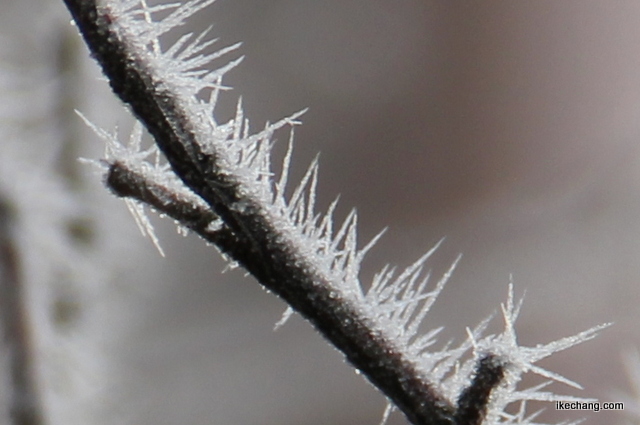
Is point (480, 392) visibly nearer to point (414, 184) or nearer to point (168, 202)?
point (168, 202)

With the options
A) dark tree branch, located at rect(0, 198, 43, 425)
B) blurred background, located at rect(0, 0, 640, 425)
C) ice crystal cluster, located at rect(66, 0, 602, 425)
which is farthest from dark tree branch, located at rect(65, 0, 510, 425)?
blurred background, located at rect(0, 0, 640, 425)

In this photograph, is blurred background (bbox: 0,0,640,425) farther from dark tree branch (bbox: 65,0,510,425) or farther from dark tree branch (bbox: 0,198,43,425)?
dark tree branch (bbox: 65,0,510,425)

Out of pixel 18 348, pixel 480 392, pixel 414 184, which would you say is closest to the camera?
pixel 480 392

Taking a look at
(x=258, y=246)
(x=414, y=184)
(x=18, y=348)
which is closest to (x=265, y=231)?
(x=258, y=246)

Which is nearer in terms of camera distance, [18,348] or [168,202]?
[168,202]

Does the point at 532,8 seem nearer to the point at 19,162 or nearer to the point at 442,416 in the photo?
the point at 19,162

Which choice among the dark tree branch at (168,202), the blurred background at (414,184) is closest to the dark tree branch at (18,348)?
the blurred background at (414,184)

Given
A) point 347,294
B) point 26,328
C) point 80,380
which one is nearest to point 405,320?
point 347,294
